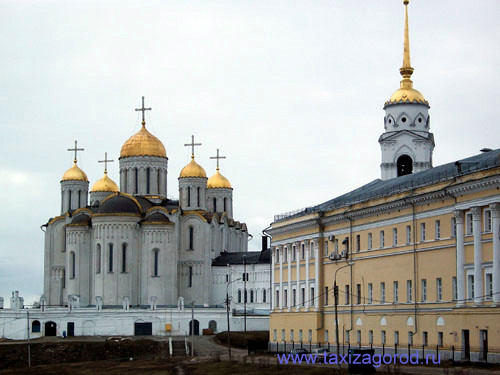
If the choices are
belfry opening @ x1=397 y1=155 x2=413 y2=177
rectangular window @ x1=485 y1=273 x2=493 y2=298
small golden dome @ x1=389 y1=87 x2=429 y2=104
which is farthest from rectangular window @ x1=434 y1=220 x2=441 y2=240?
small golden dome @ x1=389 y1=87 x2=429 y2=104

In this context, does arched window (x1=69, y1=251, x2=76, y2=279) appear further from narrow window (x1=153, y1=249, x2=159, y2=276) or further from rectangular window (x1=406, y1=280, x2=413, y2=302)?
rectangular window (x1=406, y1=280, x2=413, y2=302)

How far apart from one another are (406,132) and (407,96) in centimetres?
302

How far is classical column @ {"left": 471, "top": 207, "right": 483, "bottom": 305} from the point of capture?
52.3m

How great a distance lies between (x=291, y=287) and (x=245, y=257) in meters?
46.4

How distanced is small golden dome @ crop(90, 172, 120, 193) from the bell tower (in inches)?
2013

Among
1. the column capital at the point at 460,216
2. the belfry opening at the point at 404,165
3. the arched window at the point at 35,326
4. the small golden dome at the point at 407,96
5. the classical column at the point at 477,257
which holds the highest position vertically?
the small golden dome at the point at 407,96

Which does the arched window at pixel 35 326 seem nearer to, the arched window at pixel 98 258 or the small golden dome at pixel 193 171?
the arched window at pixel 98 258

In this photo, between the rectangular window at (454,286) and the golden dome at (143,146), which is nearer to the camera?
the rectangular window at (454,286)

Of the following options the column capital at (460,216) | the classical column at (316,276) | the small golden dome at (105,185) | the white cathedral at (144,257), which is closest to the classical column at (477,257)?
the column capital at (460,216)

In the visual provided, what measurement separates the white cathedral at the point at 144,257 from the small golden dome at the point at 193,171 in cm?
12

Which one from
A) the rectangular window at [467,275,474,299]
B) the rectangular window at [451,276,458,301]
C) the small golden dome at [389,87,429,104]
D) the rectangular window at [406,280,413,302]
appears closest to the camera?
the rectangular window at [467,275,474,299]

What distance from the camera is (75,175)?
5015 inches

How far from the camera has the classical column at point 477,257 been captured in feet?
172

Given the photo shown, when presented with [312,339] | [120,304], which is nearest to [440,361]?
[312,339]
